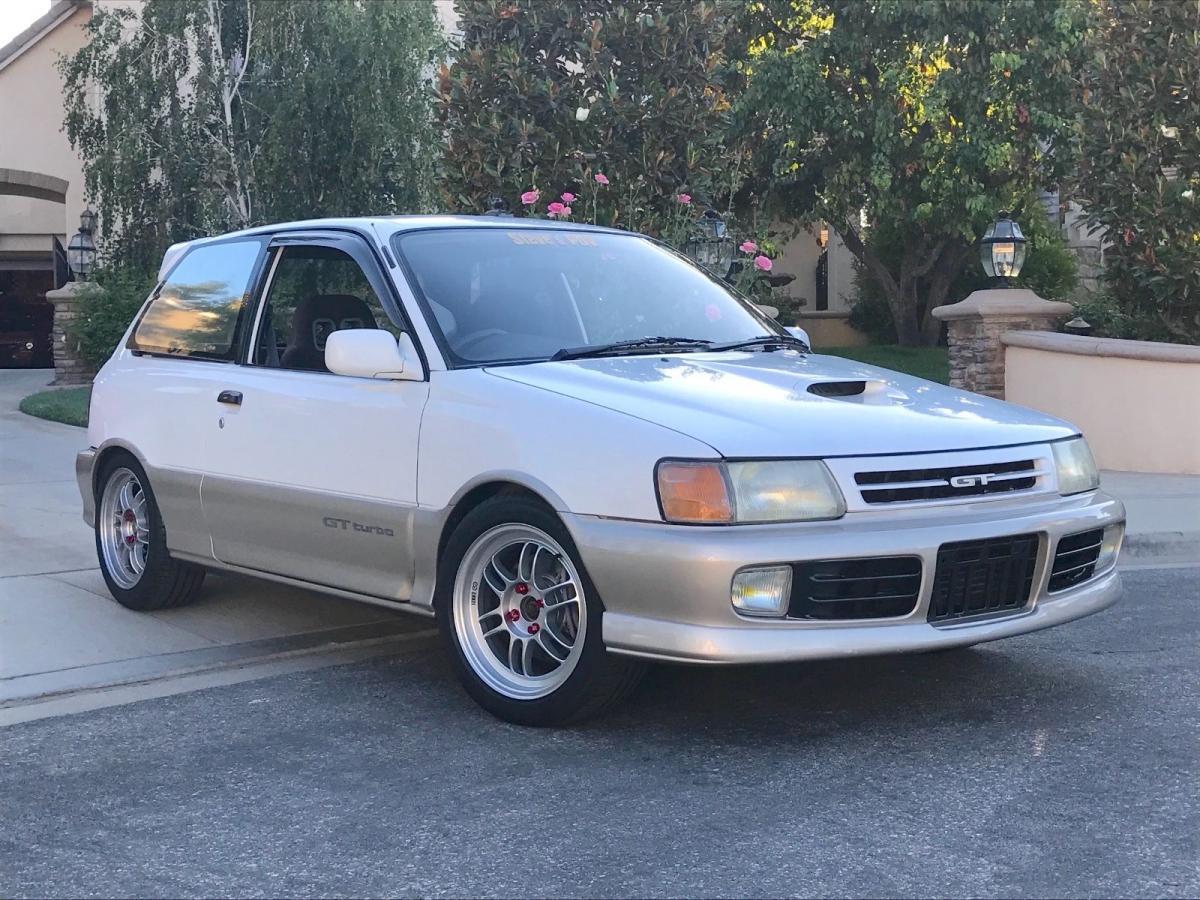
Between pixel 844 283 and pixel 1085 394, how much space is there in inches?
663

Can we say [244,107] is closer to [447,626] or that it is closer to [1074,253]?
[1074,253]

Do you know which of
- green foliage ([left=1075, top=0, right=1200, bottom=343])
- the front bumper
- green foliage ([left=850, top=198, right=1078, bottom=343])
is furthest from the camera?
green foliage ([left=850, top=198, right=1078, bottom=343])

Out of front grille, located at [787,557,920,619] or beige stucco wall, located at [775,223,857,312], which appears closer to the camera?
front grille, located at [787,557,920,619]

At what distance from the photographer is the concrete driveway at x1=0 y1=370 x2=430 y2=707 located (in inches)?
232

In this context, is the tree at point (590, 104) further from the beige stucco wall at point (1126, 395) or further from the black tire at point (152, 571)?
the black tire at point (152, 571)

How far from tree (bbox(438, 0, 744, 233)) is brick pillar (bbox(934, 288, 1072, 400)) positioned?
4.80 metres

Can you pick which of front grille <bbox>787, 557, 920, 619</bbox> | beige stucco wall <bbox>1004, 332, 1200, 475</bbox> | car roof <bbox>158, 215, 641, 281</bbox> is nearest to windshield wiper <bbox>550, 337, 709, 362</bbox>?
car roof <bbox>158, 215, 641, 281</bbox>

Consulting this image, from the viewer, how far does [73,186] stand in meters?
28.7

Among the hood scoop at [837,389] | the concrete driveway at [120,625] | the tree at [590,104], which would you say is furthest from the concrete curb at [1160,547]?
the tree at [590,104]

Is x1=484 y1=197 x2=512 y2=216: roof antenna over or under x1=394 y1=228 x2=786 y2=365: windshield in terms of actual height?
over

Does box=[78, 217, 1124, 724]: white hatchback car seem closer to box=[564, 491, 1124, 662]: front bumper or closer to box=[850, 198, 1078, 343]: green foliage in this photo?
box=[564, 491, 1124, 662]: front bumper

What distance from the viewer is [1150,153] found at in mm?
13305

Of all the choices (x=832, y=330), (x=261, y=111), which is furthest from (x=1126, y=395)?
(x=832, y=330)

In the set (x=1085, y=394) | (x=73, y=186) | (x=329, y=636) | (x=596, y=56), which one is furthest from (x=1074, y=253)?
(x=329, y=636)
